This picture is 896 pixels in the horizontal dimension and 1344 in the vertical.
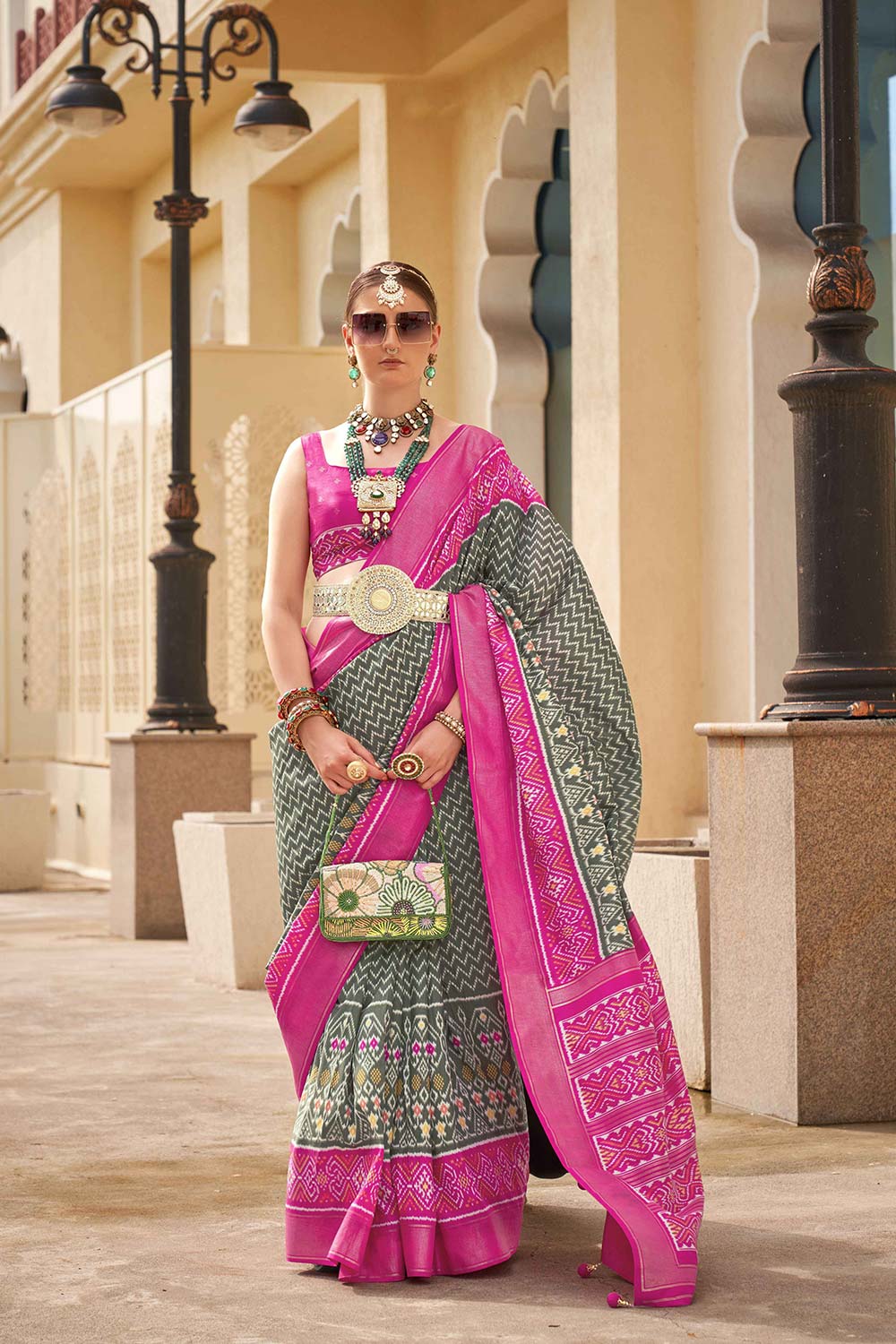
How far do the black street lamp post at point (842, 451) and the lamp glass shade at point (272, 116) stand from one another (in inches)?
230

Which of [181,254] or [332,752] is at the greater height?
[181,254]

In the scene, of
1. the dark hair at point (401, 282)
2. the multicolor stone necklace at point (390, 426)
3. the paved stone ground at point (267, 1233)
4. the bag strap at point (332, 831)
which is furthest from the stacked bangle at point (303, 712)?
the paved stone ground at point (267, 1233)

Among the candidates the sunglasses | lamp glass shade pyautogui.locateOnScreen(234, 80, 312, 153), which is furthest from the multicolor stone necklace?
lamp glass shade pyautogui.locateOnScreen(234, 80, 312, 153)

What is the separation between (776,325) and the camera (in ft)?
32.7

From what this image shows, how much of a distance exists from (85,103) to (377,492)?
25.2 ft

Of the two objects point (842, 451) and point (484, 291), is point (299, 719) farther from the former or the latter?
point (484, 291)

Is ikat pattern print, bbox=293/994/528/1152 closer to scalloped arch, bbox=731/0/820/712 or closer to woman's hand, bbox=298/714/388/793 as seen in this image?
woman's hand, bbox=298/714/388/793

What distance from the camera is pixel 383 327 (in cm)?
437

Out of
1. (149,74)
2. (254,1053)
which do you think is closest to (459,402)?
(149,74)

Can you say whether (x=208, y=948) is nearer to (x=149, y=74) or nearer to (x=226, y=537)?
(x=226, y=537)

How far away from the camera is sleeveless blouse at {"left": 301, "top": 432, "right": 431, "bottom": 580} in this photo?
4.34m

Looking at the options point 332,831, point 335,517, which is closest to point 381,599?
point 335,517

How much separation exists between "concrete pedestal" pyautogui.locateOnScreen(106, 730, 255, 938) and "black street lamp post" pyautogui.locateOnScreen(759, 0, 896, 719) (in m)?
5.75

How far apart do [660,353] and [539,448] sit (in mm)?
2803
